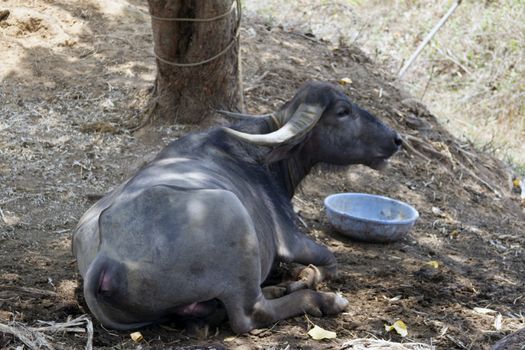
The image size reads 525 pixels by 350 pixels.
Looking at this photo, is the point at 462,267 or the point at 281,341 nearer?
the point at 281,341

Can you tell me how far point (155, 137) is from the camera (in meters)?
6.82

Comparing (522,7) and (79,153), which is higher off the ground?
(522,7)

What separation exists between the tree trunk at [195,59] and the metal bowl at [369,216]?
134 centimetres

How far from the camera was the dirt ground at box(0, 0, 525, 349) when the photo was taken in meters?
4.52

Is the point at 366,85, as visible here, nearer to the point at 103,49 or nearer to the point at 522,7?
the point at 103,49

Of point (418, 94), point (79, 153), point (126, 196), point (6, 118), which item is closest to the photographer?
point (126, 196)

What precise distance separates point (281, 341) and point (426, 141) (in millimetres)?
4545

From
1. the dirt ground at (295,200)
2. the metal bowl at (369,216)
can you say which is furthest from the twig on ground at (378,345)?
the metal bowl at (369,216)

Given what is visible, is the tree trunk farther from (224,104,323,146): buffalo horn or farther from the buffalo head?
(224,104,323,146): buffalo horn

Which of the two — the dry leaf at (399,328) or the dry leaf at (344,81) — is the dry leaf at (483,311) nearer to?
the dry leaf at (399,328)

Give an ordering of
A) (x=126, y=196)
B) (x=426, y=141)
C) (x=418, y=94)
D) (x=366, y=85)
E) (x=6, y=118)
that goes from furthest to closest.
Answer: (x=418, y=94) → (x=366, y=85) → (x=426, y=141) → (x=6, y=118) → (x=126, y=196)

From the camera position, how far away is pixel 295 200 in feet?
22.0

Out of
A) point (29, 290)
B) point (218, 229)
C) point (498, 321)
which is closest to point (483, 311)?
point (498, 321)

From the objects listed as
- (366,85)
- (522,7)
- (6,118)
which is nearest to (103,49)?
(6,118)
